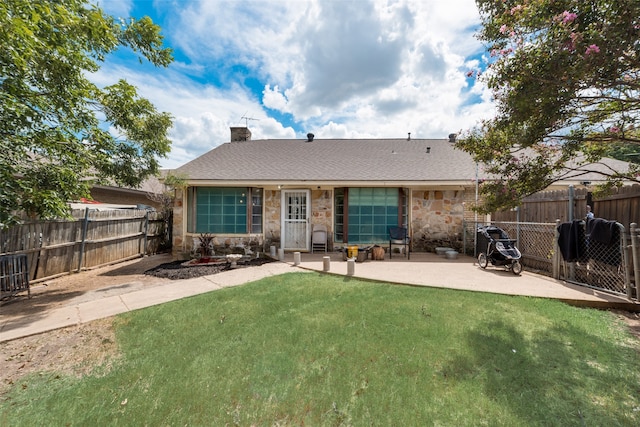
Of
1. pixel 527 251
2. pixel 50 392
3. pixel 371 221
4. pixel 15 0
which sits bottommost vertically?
pixel 50 392

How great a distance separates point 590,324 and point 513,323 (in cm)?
113

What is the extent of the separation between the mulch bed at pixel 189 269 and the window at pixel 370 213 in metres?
3.21

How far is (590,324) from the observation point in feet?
12.8

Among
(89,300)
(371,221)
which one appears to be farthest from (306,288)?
(371,221)

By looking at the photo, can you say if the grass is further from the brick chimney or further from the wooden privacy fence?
the brick chimney

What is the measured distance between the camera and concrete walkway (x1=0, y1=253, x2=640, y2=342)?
4.36 meters

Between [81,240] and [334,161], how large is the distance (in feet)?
28.4

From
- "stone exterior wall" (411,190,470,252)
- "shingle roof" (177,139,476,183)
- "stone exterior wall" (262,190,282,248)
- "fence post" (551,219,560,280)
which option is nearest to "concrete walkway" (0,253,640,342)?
"fence post" (551,219,560,280)

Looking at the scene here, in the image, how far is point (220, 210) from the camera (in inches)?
381

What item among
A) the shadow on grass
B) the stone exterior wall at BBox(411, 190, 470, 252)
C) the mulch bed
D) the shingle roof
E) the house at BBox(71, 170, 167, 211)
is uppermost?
the shingle roof

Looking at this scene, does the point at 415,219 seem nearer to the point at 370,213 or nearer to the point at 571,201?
the point at 370,213

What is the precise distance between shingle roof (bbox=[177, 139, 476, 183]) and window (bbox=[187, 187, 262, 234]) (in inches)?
24.4

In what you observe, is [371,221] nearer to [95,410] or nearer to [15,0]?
[95,410]

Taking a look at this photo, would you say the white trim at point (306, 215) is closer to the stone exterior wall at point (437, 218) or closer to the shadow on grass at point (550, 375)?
the stone exterior wall at point (437, 218)
